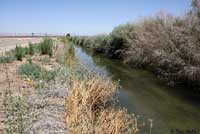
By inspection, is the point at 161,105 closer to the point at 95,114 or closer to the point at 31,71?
the point at 95,114

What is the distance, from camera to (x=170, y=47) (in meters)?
16.3

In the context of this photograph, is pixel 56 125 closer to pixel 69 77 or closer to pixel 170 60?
pixel 69 77

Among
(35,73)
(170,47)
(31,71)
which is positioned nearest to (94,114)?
(35,73)

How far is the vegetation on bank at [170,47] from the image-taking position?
529 inches

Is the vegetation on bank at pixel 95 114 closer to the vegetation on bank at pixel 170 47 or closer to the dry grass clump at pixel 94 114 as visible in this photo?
the dry grass clump at pixel 94 114

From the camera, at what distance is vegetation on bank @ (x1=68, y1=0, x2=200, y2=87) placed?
13438mm

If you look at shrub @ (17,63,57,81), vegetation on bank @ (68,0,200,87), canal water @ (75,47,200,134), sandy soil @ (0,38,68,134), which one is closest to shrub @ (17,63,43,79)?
shrub @ (17,63,57,81)

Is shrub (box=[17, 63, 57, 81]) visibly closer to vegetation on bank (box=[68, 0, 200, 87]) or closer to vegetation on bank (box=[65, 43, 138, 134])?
vegetation on bank (box=[65, 43, 138, 134])

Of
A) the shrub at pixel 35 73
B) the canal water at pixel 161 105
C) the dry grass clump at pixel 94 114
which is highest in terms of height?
the shrub at pixel 35 73

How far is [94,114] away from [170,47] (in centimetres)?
1037

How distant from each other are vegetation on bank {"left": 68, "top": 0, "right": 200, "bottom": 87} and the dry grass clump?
574cm

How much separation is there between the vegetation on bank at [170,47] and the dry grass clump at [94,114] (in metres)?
5.74

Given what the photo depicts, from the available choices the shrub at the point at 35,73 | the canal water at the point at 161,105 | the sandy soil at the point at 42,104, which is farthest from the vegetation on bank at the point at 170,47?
the sandy soil at the point at 42,104

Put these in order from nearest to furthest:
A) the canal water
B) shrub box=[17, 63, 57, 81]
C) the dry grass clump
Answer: the dry grass clump
the canal water
shrub box=[17, 63, 57, 81]
